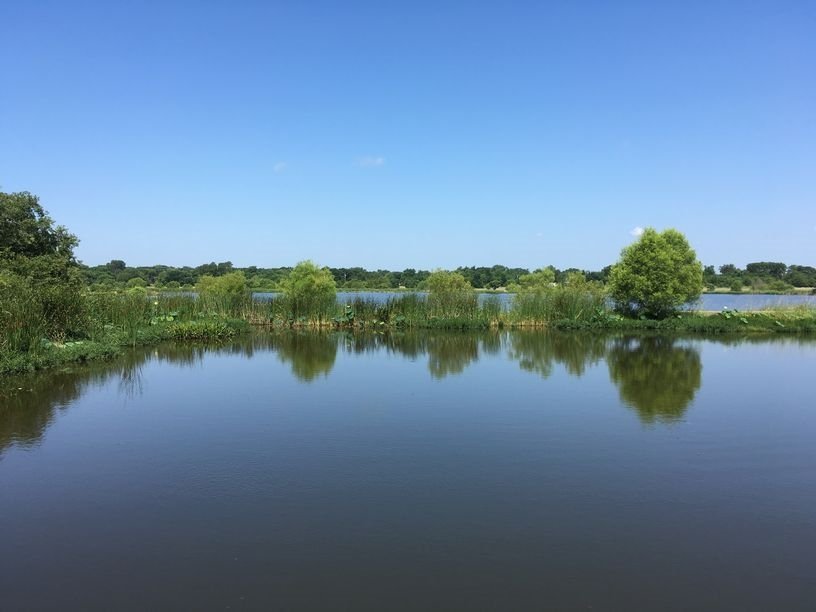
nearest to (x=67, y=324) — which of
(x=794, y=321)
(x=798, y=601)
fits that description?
(x=798, y=601)

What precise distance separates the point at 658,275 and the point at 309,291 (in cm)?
1443

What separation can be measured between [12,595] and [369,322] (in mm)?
19612

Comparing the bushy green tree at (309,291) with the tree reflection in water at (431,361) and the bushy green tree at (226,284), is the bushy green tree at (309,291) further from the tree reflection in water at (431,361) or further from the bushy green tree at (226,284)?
the bushy green tree at (226,284)

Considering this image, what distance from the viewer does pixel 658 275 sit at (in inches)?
914

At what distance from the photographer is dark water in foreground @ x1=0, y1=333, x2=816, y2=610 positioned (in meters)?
3.85

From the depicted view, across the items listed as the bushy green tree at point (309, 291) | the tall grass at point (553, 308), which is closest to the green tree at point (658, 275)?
the tall grass at point (553, 308)

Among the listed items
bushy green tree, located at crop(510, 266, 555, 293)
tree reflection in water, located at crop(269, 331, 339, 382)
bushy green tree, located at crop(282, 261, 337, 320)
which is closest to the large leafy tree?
tree reflection in water, located at crop(269, 331, 339, 382)

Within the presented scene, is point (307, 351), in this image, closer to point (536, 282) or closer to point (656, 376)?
point (656, 376)

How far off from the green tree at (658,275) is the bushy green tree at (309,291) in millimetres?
12363

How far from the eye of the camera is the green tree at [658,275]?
76.1 feet

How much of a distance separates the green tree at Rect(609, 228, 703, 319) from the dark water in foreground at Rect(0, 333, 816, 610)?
Result: 1287 centimetres

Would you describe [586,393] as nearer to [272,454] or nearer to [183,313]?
[272,454]

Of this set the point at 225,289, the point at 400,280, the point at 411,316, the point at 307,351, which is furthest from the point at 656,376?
Answer: the point at 400,280

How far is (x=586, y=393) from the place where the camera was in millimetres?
10227
